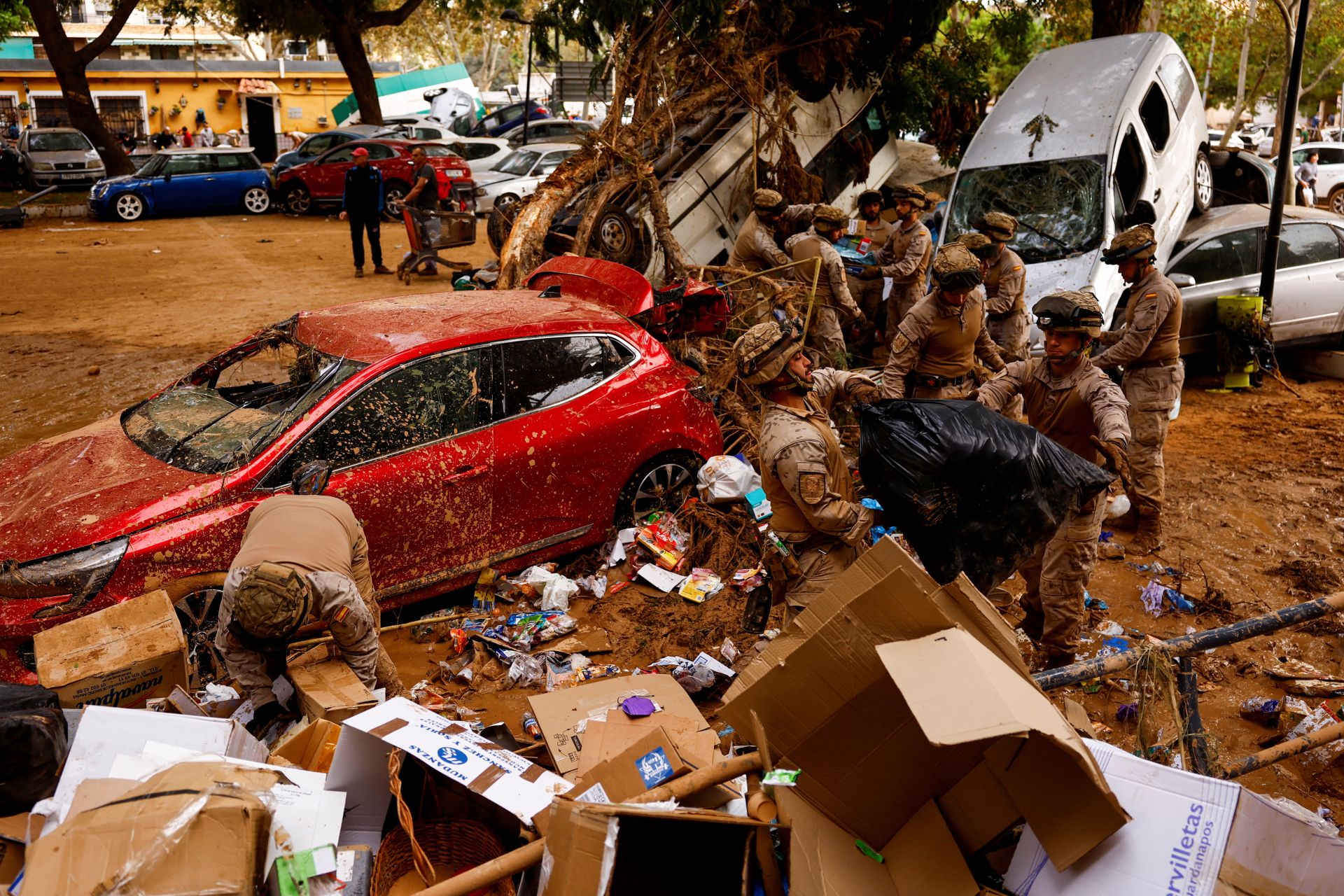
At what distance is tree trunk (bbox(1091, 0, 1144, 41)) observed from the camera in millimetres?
11914

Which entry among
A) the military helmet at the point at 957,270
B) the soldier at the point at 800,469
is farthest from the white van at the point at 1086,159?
the soldier at the point at 800,469

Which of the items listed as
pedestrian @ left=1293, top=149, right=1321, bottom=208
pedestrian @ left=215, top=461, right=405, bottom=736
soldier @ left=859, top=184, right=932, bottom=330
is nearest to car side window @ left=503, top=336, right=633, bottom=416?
pedestrian @ left=215, top=461, right=405, bottom=736

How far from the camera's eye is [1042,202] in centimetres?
899

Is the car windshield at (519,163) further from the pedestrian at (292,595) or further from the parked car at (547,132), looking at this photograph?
the pedestrian at (292,595)

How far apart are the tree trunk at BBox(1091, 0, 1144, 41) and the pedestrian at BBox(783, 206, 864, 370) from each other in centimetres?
590

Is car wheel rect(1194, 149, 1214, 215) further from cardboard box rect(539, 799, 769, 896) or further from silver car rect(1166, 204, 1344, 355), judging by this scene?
cardboard box rect(539, 799, 769, 896)

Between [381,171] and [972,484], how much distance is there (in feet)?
52.8

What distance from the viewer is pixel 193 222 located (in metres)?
20.2

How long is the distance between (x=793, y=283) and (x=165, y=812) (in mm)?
6630

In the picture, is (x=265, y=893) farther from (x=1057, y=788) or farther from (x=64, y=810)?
(x=1057, y=788)

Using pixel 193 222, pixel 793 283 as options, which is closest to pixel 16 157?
pixel 193 222

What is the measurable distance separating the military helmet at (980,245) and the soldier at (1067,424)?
2.21 m

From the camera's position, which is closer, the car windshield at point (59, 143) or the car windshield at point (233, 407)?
the car windshield at point (233, 407)

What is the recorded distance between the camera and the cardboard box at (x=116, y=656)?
393 cm
